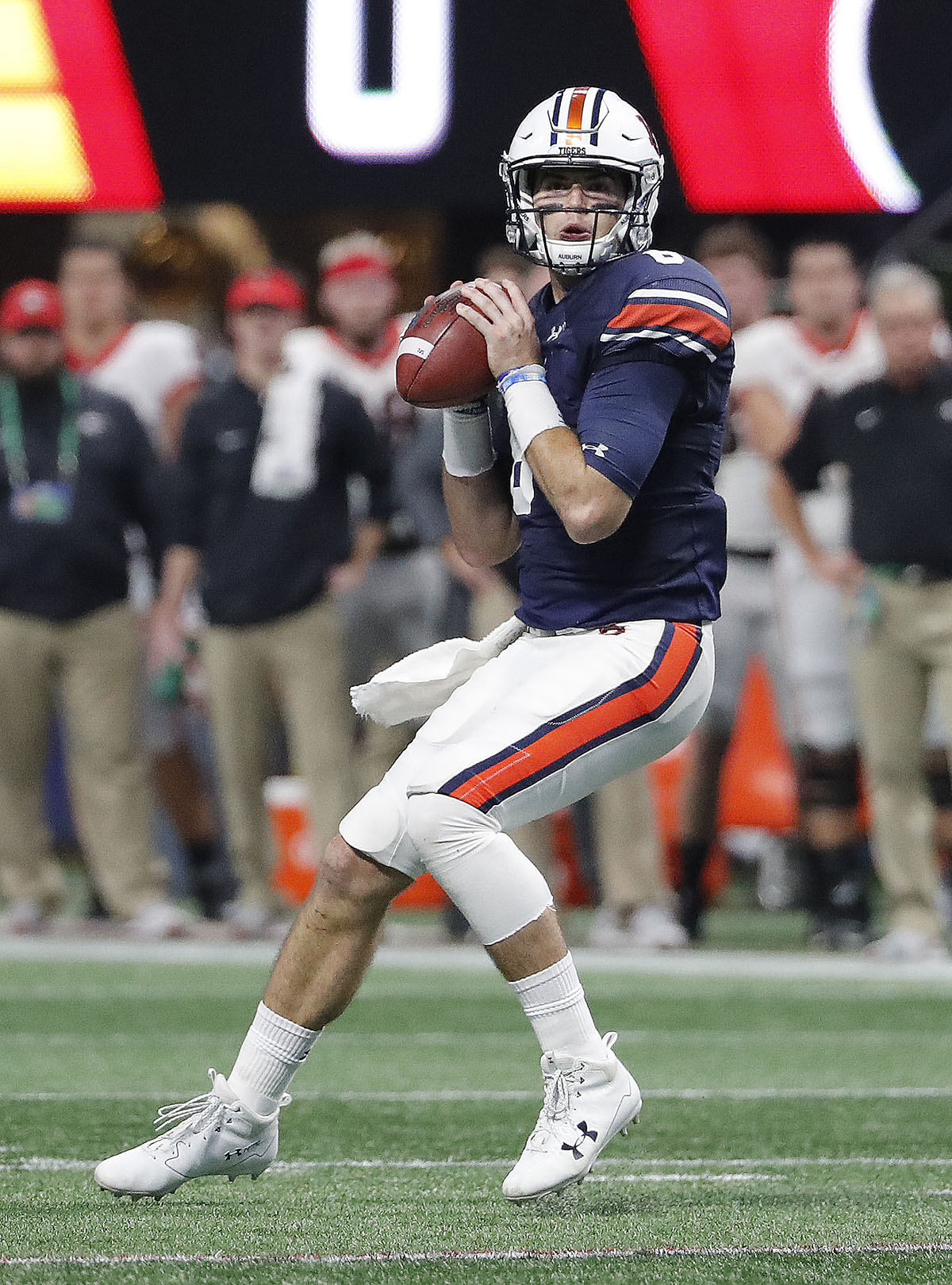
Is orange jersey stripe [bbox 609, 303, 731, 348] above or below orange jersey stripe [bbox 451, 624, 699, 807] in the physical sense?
above

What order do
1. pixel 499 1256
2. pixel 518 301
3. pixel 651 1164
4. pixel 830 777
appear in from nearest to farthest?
pixel 499 1256, pixel 518 301, pixel 651 1164, pixel 830 777

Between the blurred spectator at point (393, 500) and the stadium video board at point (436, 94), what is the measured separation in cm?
156

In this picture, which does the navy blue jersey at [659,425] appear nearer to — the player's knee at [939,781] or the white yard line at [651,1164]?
the white yard line at [651,1164]

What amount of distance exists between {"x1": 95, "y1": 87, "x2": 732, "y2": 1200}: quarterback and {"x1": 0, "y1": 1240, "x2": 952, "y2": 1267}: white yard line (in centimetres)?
24

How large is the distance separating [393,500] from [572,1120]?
4.19 metres

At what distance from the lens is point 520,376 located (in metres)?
3.38

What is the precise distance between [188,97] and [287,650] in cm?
297

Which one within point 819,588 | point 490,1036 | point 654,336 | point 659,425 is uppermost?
point 654,336

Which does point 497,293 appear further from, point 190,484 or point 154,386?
point 154,386

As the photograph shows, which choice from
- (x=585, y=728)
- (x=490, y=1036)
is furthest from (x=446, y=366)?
(x=490, y=1036)

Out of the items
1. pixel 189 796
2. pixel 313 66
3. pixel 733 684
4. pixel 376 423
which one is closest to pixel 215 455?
pixel 376 423

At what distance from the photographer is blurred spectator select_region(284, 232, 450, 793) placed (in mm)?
7305

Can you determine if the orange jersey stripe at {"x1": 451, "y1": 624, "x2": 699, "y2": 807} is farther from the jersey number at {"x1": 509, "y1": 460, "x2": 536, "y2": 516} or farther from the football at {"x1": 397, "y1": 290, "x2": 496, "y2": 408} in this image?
the football at {"x1": 397, "y1": 290, "x2": 496, "y2": 408}

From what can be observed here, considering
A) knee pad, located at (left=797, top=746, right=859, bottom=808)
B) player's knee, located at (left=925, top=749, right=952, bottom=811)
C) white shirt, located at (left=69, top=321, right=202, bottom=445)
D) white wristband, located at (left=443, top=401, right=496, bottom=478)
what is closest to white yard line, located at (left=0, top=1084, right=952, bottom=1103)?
white wristband, located at (left=443, top=401, right=496, bottom=478)
